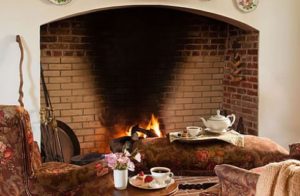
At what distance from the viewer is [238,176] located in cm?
177

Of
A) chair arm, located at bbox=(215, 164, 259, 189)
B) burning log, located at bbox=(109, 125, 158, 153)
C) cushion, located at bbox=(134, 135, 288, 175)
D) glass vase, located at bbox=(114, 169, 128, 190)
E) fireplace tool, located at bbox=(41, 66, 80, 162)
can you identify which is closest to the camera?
chair arm, located at bbox=(215, 164, 259, 189)

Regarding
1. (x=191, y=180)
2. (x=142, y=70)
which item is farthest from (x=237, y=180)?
(x=142, y=70)

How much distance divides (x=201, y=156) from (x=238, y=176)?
1647 millimetres

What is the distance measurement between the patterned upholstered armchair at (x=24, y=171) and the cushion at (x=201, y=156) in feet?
3.33

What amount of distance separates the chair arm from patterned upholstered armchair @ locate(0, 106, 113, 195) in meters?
0.86

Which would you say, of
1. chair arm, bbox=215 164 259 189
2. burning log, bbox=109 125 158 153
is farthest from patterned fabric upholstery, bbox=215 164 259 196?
burning log, bbox=109 125 158 153

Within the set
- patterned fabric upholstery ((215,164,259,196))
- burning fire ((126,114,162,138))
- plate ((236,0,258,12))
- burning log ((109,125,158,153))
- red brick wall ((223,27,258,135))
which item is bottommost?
burning log ((109,125,158,153))

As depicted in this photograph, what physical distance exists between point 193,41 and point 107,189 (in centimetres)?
258

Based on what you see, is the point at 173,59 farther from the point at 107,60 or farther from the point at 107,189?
the point at 107,189

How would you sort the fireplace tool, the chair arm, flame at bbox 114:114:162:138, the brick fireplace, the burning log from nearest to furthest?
the chair arm < the fireplace tool < the burning log < the brick fireplace < flame at bbox 114:114:162:138

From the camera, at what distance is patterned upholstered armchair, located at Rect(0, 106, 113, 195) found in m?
2.31

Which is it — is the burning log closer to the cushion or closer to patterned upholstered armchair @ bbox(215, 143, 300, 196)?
the cushion

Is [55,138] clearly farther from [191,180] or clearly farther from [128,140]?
[191,180]

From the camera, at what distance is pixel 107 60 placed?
14.5ft
